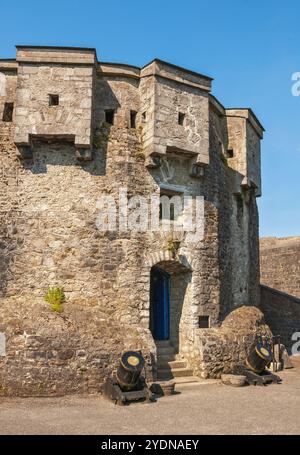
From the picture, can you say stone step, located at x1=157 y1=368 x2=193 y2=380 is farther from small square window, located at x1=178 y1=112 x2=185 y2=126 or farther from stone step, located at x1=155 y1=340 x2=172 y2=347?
small square window, located at x1=178 y1=112 x2=185 y2=126

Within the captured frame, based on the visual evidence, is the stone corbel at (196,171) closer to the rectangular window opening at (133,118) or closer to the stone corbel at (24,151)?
the rectangular window opening at (133,118)

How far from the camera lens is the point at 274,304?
16.1 metres

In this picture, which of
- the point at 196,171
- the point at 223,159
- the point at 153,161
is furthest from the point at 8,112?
the point at 223,159

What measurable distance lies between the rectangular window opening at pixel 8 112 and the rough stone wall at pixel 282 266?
14.5 meters

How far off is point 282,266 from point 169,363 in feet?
→ 38.7

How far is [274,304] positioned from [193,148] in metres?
7.75

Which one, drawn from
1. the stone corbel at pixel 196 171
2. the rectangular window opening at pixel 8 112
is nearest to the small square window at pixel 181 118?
the stone corbel at pixel 196 171

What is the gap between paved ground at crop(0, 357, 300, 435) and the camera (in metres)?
6.24

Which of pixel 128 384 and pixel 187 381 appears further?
pixel 187 381

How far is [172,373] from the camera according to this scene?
1040cm

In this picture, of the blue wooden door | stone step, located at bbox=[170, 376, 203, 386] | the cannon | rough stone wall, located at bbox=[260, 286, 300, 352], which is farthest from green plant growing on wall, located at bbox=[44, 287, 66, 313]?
rough stone wall, located at bbox=[260, 286, 300, 352]

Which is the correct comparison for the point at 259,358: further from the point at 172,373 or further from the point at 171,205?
the point at 171,205

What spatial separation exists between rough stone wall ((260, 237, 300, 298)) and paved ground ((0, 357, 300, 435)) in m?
11.8

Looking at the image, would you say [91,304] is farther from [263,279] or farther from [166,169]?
[263,279]
